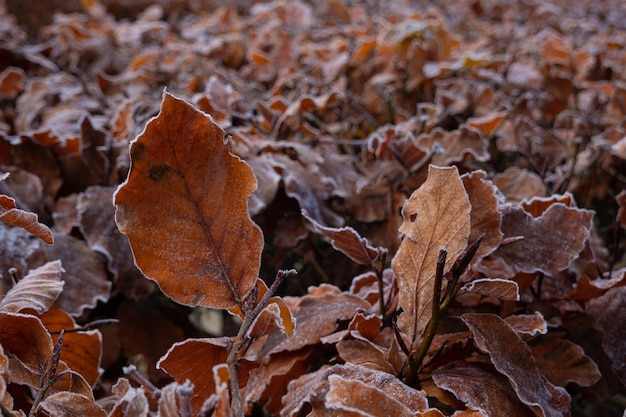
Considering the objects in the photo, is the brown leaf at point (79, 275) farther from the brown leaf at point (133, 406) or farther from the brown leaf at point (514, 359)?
the brown leaf at point (514, 359)

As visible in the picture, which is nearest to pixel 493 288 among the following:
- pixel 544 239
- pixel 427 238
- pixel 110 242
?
pixel 427 238

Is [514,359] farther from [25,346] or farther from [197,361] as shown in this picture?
[25,346]

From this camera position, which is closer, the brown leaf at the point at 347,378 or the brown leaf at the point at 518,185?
the brown leaf at the point at 347,378

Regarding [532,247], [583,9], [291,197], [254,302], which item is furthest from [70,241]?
[583,9]

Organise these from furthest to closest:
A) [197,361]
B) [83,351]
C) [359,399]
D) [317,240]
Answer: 1. [317,240]
2. [83,351]
3. [197,361]
4. [359,399]

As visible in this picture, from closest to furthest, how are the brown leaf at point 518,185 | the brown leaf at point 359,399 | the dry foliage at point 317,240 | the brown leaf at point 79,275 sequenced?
1. the brown leaf at point 359,399
2. the dry foliage at point 317,240
3. the brown leaf at point 79,275
4. the brown leaf at point 518,185

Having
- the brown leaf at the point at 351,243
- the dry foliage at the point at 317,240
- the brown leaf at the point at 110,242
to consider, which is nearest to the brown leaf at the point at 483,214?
the dry foliage at the point at 317,240

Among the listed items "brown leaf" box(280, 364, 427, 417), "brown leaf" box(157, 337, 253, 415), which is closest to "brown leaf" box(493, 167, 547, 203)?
"brown leaf" box(280, 364, 427, 417)

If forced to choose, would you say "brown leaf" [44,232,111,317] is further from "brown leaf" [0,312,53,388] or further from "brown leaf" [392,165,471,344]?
"brown leaf" [392,165,471,344]
